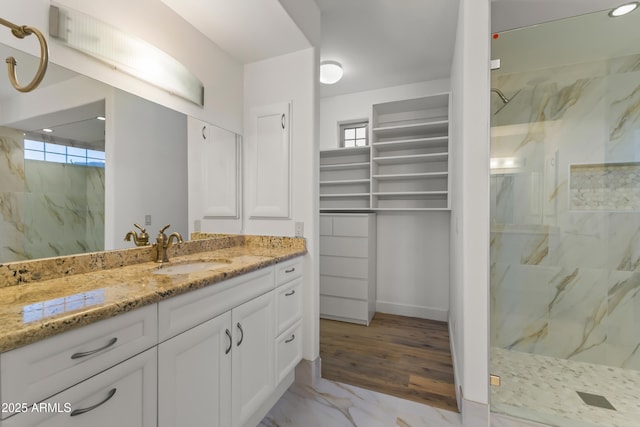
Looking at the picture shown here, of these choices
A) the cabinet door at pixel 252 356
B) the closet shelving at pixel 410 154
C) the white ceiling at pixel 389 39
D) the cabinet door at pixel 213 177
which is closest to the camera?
the cabinet door at pixel 252 356

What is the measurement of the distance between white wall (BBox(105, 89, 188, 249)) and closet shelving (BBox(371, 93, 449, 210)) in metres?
2.02

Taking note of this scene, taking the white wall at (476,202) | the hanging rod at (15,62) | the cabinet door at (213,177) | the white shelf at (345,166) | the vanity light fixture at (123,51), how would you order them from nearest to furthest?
Answer: the hanging rod at (15,62), the vanity light fixture at (123,51), the white wall at (476,202), the cabinet door at (213,177), the white shelf at (345,166)

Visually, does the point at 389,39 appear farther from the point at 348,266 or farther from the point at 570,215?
the point at 348,266

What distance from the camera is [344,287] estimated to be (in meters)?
3.14

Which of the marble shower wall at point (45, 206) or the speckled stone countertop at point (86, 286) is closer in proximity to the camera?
the speckled stone countertop at point (86, 286)

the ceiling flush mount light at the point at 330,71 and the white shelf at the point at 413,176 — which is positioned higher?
the ceiling flush mount light at the point at 330,71

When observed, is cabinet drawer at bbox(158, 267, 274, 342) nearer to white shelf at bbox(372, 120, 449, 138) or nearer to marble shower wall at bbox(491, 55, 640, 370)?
marble shower wall at bbox(491, 55, 640, 370)

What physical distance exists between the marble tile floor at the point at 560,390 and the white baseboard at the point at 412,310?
35.8 inches

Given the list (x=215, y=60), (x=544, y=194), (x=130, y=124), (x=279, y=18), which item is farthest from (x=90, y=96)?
(x=544, y=194)

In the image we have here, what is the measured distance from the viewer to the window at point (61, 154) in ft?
3.65

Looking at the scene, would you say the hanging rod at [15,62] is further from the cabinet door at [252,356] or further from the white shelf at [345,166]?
the white shelf at [345,166]

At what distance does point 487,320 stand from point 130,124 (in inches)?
87.7

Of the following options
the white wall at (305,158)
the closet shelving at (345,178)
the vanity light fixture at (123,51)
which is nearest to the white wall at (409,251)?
the closet shelving at (345,178)

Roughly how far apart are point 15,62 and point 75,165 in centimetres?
41
